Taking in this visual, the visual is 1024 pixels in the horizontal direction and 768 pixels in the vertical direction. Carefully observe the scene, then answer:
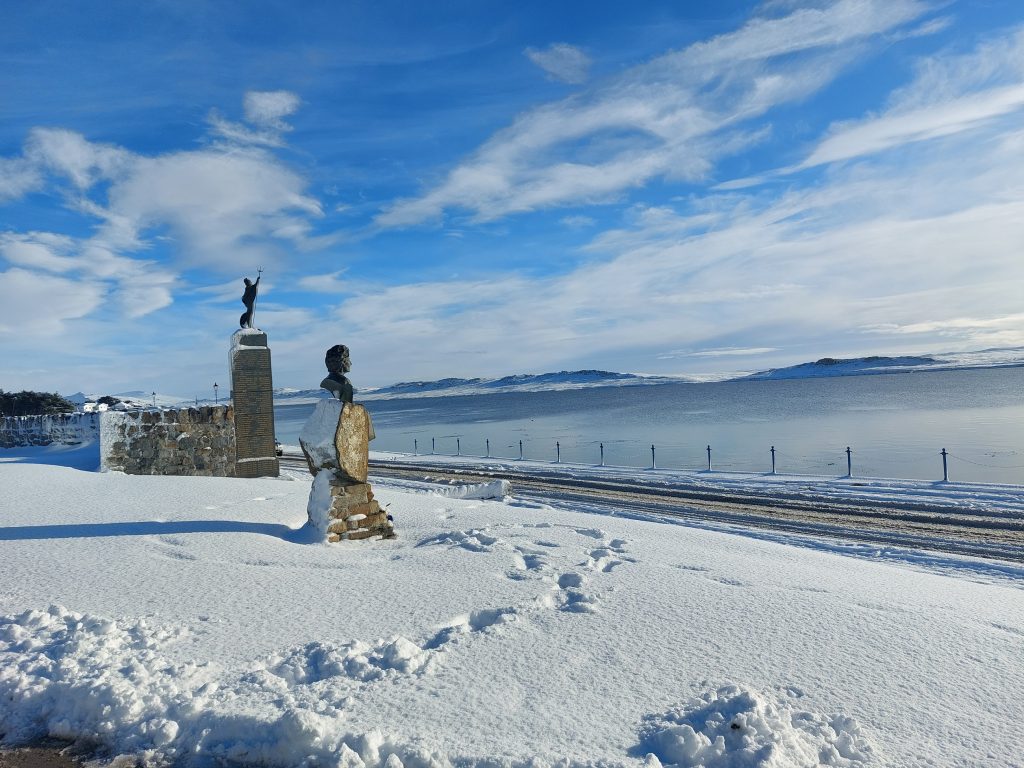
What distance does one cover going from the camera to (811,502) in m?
13.9

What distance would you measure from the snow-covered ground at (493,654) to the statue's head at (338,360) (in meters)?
1.80

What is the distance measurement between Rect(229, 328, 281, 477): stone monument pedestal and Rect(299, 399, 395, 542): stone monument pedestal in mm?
7415

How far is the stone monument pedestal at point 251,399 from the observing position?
13406 millimetres

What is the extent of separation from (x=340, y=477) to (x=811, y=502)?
438 inches

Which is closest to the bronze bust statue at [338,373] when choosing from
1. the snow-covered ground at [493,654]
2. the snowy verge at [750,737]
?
the snow-covered ground at [493,654]

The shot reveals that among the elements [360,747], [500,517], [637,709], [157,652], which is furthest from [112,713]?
[500,517]

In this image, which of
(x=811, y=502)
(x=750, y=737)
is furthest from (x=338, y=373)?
(x=811, y=502)

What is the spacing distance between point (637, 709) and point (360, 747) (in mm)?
1342

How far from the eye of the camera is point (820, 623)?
165 inches

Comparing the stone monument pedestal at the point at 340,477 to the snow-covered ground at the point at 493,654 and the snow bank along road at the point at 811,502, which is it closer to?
the snow-covered ground at the point at 493,654

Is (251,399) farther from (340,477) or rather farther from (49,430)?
(340,477)

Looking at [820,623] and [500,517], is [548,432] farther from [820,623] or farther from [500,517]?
[820,623]

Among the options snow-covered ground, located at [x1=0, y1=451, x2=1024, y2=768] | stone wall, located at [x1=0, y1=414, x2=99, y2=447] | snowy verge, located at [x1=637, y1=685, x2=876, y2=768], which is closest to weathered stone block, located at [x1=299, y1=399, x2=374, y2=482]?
snow-covered ground, located at [x1=0, y1=451, x2=1024, y2=768]

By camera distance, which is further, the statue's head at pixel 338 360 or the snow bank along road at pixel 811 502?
the snow bank along road at pixel 811 502
